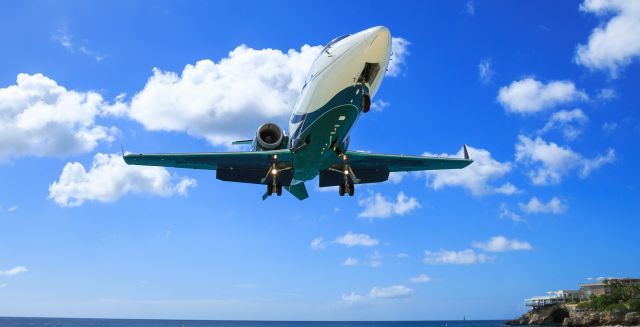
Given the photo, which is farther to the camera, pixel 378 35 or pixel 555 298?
pixel 555 298

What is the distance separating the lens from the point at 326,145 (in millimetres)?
27484

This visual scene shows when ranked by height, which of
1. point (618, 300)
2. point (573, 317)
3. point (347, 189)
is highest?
point (347, 189)

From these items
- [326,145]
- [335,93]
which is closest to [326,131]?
[326,145]

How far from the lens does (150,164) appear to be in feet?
104

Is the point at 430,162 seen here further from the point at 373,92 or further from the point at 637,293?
the point at 637,293

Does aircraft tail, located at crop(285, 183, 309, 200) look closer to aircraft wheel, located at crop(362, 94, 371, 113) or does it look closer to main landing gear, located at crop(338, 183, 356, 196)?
main landing gear, located at crop(338, 183, 356, 196)

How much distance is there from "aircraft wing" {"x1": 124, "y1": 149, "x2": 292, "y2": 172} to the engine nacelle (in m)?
0.86

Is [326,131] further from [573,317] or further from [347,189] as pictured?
[573,317]

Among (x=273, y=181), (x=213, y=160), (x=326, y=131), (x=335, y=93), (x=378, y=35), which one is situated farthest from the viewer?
(x=273, y=181)

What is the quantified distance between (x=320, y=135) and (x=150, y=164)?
10984mm

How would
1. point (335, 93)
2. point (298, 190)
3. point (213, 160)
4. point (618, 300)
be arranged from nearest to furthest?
point (335, 93) < point (213, 160) < point (298, 190) < point (618, 300)

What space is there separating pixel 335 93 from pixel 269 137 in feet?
25.8

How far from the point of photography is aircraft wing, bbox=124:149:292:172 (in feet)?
100

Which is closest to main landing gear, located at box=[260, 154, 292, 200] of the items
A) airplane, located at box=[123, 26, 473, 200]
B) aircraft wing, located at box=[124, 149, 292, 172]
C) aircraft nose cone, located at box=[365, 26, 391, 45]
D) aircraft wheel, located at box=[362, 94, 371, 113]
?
airplane, located at box=[123, 26, 473, 200]
